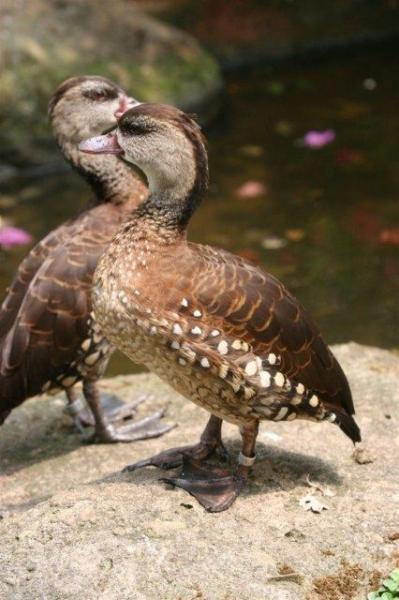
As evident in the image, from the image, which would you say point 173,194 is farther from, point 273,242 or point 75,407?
point 273,242

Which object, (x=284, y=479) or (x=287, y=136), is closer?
(x=284, y=479)

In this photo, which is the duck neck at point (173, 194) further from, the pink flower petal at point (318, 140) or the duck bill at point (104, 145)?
the pink flower petal at point (318, 140)

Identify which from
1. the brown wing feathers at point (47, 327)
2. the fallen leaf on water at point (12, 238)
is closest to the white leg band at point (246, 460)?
the brown wing feathers at point (47, 327)

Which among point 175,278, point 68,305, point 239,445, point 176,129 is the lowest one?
point 239,445

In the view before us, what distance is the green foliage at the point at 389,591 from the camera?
129 inches

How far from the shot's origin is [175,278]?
3.64 m

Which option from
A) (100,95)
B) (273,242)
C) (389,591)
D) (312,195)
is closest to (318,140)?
(312,195)

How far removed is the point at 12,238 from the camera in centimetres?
752

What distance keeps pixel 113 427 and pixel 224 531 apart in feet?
4.81

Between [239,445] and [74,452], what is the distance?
87 centimetres

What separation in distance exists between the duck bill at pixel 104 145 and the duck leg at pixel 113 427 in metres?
1.25

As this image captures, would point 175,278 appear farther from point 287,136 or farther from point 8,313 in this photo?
point 287,136

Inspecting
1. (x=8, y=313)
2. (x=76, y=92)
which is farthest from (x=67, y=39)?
(x=8, y=313)

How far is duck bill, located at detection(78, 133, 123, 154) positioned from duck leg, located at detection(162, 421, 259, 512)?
119cm
